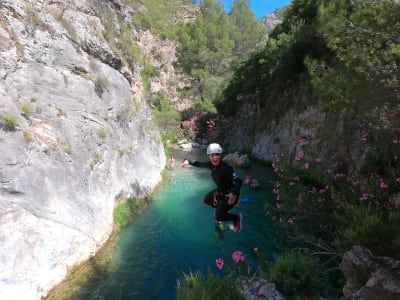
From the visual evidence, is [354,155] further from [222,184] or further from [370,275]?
[370,275]

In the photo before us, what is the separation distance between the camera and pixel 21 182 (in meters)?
7.69

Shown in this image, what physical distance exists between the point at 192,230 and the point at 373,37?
9123 millimetres

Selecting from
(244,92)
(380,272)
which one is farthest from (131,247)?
(244,92)

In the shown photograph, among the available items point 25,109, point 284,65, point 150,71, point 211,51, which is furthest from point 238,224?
point 150,71

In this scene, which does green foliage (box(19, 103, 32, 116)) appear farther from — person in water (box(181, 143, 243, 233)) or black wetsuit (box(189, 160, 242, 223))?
black wetsuit (box(189, 160, 242, 223))

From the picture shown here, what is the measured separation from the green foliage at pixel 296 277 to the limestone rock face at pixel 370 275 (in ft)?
2.90

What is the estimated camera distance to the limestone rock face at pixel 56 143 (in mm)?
7363

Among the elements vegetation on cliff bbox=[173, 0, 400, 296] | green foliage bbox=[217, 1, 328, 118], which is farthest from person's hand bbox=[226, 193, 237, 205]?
green foliage bbox=[217, 1, 328, 118]

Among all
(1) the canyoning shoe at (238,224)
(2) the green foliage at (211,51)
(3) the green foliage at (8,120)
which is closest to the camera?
(1) the canyoning shoe at (238,224)

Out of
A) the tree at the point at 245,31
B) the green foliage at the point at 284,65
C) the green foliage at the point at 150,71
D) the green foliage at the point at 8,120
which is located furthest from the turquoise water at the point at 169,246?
the tree at the point at 245,31

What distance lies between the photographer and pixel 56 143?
31.1ft

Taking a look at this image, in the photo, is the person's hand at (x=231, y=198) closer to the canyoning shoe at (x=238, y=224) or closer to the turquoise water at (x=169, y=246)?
the canyoning shoe at (x=238, y=224)

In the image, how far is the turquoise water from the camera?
8.26m

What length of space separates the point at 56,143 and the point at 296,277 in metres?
8.24
